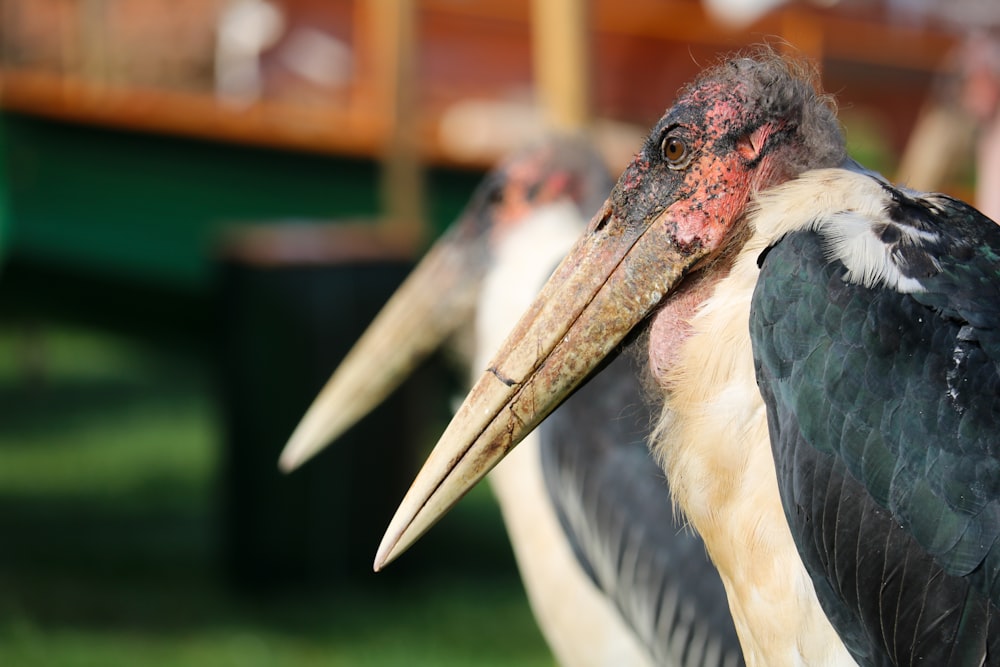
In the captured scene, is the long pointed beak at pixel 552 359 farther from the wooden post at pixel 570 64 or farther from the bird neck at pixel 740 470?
the wooden post at pixel 570 64

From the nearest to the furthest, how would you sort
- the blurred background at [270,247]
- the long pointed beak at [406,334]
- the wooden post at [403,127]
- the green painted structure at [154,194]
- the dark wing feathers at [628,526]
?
the dark wing feathers at [628,526], the long pointed beak at [406,334], the blurred background at [270,247], the wooden post at [403,127], the green painted structure at [154,194]

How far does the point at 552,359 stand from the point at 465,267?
2032mm

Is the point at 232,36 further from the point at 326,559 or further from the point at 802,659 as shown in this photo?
the point at 802,659

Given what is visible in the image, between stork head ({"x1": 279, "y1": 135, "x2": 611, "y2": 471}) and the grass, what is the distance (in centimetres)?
122

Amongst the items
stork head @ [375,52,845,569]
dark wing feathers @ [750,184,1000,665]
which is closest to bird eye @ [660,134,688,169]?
stork head @ [375,52,845,569]

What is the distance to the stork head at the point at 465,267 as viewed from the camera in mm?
4031

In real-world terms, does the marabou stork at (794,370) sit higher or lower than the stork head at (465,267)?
lower

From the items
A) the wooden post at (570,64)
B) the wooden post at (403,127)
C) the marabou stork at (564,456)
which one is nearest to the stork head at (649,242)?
the marabou stork at (564,456)

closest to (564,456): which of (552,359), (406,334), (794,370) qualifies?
(406,334)

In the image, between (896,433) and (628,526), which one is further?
(628,526)

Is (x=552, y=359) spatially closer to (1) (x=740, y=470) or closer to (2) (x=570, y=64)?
(1) (x=740, y=470)

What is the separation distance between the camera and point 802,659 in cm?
201

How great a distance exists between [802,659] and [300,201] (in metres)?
6.87

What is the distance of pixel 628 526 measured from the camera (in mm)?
3346
